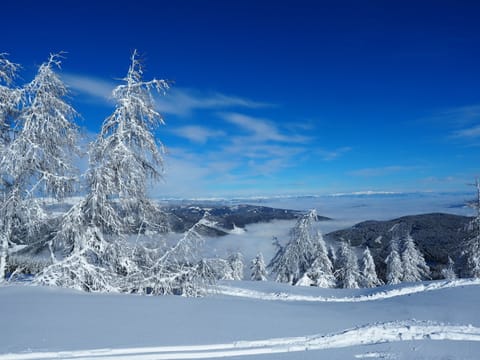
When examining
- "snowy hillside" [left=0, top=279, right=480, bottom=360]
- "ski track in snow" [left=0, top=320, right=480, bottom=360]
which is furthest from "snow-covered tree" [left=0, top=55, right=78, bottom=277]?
"ski track in snow" [left=0, top=320, right=480, bottom=360]

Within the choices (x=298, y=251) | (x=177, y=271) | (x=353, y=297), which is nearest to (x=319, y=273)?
(x=298, y=251)

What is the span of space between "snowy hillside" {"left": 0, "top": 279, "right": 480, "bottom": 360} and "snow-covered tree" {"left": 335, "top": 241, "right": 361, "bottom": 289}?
23276mm

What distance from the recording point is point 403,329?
662cm

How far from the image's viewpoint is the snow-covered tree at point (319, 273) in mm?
27234

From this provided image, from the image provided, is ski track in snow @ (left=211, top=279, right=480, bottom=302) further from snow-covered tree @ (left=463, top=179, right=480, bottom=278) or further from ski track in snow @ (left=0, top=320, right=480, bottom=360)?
snow-covered tree @ (left=463, top=179, right=480, bottom=278)

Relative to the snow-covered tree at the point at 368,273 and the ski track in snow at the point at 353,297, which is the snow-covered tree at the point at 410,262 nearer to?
the snow-covered tree at the point at 368,273

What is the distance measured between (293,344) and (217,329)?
1700mm

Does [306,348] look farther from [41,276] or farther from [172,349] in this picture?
[41,276]

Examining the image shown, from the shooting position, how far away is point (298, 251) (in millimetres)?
27281

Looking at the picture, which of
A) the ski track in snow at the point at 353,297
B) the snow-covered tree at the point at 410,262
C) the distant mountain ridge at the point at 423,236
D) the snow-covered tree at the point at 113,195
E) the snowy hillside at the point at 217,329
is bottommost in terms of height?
the distant mountain ridge at the point at 423,236

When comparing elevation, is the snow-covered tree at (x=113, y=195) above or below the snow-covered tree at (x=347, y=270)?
above

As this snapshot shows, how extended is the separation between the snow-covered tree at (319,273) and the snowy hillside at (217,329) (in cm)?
1813

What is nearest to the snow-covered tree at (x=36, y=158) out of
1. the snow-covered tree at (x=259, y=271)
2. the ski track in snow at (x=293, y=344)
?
the ski track in snow at (x=293, y=344)

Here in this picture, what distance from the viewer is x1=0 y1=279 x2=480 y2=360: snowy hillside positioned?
5516mm
